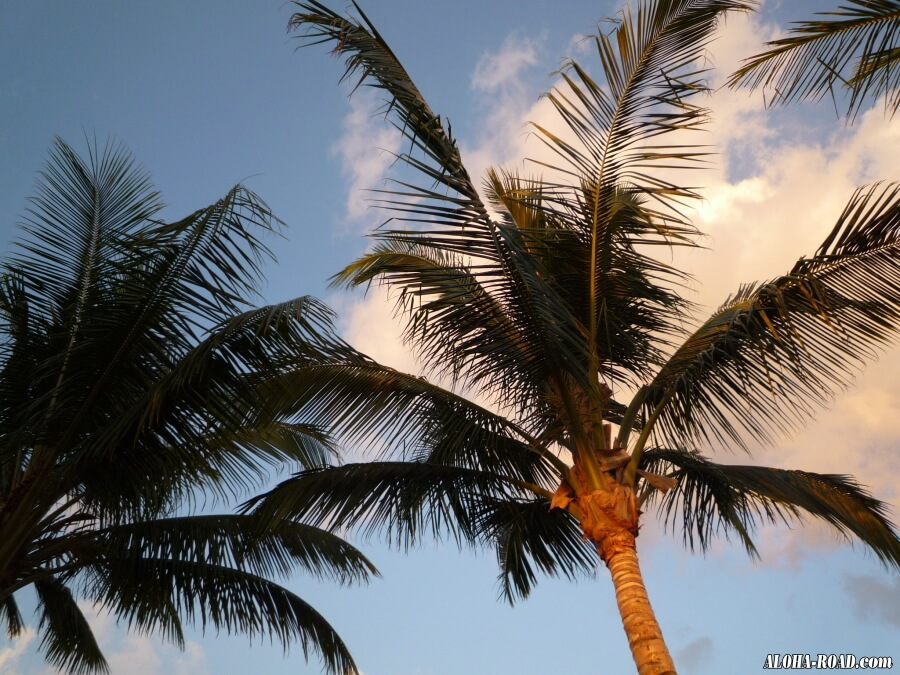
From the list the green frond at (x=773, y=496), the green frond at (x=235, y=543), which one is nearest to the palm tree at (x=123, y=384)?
the green frond at (x=235, y=543)

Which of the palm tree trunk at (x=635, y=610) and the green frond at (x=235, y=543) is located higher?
the green frond at (x=235, y=543)

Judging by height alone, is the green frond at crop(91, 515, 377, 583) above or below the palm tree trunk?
above

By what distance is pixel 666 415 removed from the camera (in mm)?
6746

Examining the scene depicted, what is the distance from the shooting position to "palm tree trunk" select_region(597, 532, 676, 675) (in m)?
5.47

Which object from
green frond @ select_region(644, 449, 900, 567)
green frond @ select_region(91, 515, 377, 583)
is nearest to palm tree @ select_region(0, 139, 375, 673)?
green frond @ select_region(91, 515, 377, 583)

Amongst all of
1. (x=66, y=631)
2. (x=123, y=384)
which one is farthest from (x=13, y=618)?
(x=123, y=384)

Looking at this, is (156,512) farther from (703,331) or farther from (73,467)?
(703,331)

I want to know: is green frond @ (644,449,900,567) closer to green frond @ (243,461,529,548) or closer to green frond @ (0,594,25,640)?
green frond @ (243,461,529,548)

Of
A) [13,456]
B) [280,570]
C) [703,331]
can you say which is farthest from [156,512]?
[703,331]

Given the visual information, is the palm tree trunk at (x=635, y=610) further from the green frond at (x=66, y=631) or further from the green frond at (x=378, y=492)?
the green frond at (x=66, y=631)

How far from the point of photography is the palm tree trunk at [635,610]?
547 cm

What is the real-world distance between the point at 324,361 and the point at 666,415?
2.92 m

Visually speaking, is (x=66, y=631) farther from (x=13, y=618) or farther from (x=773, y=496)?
(x=773, y=496)

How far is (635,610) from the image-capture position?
584 centimetres
